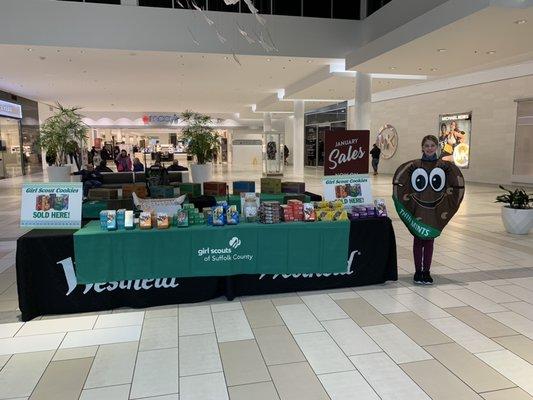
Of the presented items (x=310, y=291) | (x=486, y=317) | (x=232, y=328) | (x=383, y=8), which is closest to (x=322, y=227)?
(x=310, y=291)

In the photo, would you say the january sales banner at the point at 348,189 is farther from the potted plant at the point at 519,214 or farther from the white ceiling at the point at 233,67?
the white ceiling at the point at 233,67

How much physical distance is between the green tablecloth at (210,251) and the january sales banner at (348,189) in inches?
18.5

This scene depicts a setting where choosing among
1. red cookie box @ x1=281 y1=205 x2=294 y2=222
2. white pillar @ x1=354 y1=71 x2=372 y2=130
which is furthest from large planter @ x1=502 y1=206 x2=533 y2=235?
white pillar @ x1=354 y1=71 x2=372 y2=130

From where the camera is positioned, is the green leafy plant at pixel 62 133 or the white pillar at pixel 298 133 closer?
the green leafy plant at pixel 62 133

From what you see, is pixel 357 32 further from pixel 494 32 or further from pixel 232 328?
pixel 232 328

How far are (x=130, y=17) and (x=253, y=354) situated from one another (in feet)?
30.5

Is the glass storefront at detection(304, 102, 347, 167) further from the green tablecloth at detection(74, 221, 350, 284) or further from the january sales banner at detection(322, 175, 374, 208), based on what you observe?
the green tablecloth at detection(74, 221, 350, 284)

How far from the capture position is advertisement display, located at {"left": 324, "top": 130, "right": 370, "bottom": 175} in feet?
18.7

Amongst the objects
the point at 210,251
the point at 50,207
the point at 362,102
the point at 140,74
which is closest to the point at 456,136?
the point at 362,102

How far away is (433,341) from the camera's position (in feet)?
10.3

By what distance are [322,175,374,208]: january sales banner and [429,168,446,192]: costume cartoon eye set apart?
66 cm

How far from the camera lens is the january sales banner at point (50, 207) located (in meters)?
3.70

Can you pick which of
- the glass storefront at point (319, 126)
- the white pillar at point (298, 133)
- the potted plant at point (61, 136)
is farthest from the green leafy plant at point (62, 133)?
the glass storefront at point (319, 126)

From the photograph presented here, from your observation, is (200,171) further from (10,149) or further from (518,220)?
(10,149)
